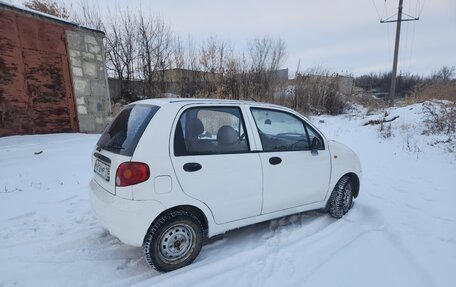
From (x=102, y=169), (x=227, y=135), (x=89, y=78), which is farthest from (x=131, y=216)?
(x=89, y=78)

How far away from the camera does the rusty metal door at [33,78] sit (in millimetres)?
6656

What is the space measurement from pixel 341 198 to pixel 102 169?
10.2ft

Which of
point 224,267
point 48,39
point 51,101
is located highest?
point 48,39

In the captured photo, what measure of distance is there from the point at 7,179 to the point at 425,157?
8858mm

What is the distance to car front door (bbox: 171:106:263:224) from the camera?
2584 mm

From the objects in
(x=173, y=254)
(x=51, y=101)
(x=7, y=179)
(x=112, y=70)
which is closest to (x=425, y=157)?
(x=173, y=254)

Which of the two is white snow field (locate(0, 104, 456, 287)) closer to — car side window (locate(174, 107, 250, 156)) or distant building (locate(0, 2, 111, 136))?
car side window (locate(174, 107, 250, 156))

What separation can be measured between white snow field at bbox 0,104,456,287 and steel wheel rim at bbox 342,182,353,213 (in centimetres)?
13

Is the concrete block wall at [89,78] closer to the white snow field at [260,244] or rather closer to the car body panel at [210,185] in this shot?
the white snow field at [260,244]

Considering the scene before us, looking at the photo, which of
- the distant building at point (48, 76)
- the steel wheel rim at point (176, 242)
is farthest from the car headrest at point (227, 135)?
the distant building at point (48, 76)

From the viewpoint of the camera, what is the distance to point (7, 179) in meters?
4.64

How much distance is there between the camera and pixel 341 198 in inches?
148

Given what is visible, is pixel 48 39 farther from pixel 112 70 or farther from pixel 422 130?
pixel 422 130

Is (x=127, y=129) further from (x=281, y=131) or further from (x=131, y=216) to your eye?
(x=281, y=131)
